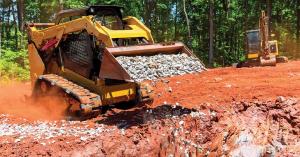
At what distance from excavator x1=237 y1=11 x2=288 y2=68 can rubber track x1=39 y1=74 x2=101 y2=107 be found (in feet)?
38.8

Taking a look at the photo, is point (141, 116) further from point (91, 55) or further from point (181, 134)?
point (91, 55)

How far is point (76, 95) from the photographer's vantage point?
10.2 metres

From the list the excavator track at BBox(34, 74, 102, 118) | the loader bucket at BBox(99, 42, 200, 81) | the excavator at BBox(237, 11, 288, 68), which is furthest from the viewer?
the excavator at BBox(237, 11, 288, 68)

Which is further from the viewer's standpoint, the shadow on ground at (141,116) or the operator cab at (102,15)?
the operator cab at (102,15)

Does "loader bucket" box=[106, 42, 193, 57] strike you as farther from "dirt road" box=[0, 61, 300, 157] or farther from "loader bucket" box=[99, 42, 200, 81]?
"dirt road" box=[0, 61, 300, 157]

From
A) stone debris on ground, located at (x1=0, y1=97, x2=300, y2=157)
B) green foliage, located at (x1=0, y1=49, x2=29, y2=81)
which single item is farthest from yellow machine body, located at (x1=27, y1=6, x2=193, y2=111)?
green foliage, located at (x1=0, y1=49, x2=29, y2=81)

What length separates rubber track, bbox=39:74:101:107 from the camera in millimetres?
10125

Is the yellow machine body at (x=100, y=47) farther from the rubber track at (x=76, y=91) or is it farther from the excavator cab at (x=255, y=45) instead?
the excavator cab at (x=255, y=45)

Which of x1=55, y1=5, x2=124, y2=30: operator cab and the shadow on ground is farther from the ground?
x1=55, y1=5, x2=124, y2=30: operator cab

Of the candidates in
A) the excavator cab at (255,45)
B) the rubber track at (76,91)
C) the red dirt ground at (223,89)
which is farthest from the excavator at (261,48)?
the rubber track at (76,91)

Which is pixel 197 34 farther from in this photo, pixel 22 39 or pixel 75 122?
pixel 75 122

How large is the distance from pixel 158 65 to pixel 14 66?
16.0 metres

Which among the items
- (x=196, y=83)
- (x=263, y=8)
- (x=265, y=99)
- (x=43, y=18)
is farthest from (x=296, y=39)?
(x=265, y=99)

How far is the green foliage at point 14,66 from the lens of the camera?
23.4 meters
